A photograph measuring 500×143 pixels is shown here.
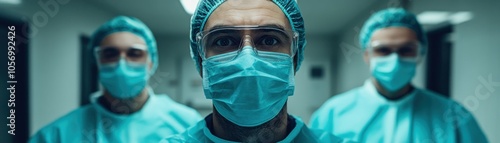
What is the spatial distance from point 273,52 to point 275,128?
20 cm

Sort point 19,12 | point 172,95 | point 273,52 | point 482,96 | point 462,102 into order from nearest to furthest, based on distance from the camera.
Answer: point 273,52
point 19,12
point 482,96
point 462,102
point 172,95

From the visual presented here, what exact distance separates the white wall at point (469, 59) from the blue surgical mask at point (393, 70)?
0.61 ft

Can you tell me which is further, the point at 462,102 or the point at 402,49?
the point at 462,102

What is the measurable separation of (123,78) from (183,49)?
248 mm

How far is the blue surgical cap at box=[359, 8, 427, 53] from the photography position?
42.4 inches

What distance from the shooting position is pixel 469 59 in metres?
1.16

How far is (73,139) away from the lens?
1.01 m

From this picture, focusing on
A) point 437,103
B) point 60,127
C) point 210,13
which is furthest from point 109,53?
point 437,103

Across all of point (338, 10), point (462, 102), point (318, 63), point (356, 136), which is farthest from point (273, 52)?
point (462, 102)

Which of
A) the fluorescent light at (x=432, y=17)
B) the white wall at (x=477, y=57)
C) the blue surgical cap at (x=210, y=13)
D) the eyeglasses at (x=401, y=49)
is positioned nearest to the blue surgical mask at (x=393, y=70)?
the eyeglasses at (x=401, y=49)

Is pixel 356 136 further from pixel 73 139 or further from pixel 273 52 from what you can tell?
pixel 73 139

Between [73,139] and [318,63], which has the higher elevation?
[318,63]

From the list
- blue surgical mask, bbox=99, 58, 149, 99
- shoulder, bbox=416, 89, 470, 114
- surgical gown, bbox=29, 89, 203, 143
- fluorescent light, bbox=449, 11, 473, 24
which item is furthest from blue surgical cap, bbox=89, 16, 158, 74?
fluorescent light, bbox=449, 11, 473, 24

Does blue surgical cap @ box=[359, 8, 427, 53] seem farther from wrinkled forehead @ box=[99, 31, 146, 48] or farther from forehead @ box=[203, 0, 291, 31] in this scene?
wrinkled forehead @ box=[99, 31, 146, 48]
